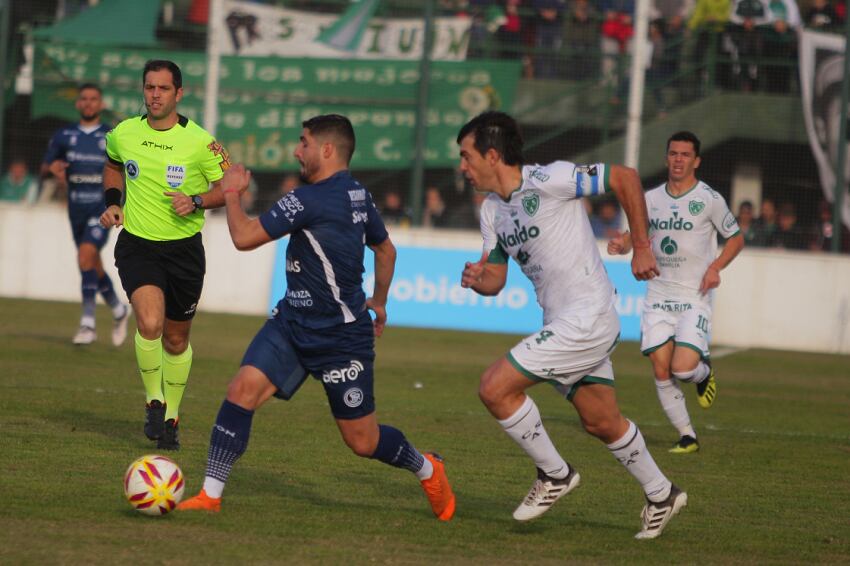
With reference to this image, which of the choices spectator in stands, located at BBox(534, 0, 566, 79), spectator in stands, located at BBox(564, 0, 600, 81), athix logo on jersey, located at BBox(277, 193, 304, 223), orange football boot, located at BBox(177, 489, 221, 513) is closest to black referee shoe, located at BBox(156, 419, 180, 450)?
orange football boot, located at BBox(177, 489, 221, 513)

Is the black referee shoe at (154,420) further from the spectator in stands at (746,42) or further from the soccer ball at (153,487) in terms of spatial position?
the spectator in stands at (746,42)

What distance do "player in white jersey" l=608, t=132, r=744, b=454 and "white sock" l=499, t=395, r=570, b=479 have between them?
361 cm

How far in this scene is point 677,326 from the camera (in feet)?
34.7

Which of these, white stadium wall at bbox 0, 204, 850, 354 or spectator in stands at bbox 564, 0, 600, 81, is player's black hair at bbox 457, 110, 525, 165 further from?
spectator in stands at bbox 564, 0, 600, 81

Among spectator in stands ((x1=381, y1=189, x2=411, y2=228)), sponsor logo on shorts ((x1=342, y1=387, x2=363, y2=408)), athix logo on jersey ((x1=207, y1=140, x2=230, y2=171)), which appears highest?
athix logo on jersey ((x1=207, y1=140, x2=230, y2=171))

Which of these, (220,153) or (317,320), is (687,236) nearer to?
(220,153)

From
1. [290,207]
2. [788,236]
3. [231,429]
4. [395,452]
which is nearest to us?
[290,207]

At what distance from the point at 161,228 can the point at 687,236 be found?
4204 mm

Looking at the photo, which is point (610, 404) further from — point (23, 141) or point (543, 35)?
point (23, 141)

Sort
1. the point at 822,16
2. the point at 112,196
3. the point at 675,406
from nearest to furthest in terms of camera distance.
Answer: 1. the point at 112,196
2. the point at 675,406
3. the point at 822,16

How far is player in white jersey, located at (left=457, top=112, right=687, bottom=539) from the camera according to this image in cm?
670

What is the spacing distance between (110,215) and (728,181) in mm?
12804

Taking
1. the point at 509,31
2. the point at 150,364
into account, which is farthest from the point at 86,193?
the point at 509,31

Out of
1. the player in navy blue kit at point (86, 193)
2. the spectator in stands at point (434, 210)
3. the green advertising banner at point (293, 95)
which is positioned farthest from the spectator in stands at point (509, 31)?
the player in navy blue kit at point (86, 193)
